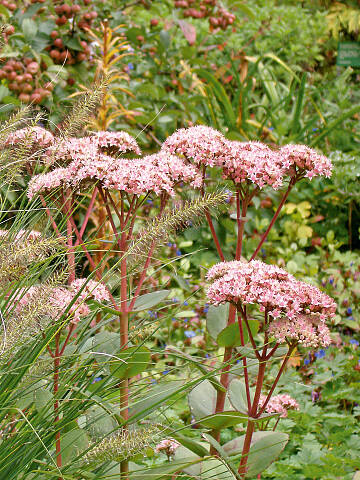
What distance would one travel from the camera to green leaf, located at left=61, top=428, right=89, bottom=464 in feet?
4.30

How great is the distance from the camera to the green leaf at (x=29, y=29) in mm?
3113

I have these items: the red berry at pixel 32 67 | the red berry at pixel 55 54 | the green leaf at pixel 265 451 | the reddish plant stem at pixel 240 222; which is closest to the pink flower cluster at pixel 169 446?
the green leaf at pixel 265 451

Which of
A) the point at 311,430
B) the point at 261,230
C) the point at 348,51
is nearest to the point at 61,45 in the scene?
the point at 261,230

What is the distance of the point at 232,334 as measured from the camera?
1.49 metres

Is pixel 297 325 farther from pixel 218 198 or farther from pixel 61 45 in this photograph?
pixel 61 45

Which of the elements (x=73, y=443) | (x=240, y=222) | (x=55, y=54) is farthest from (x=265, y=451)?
(x=55, y=54)

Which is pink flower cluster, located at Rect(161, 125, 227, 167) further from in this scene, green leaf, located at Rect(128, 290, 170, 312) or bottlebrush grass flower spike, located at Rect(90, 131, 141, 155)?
green leaf, located at Rect(128, 290, 170, 312)

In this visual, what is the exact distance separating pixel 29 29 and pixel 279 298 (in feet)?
7.64

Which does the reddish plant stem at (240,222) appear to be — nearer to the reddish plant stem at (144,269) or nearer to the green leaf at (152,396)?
the reddish plant stem at (144,269)

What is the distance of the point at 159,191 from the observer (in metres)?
1.46

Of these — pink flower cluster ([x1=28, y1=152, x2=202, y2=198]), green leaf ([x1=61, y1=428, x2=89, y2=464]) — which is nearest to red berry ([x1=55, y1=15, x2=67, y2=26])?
pink flower cluster ([x1=28, y1=152, x2=202, y2=198])

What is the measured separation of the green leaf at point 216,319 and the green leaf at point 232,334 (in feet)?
0.38

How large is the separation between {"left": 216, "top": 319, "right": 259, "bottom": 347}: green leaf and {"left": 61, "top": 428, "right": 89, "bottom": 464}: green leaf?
381mm

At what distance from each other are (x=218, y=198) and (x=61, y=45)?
226 cm
